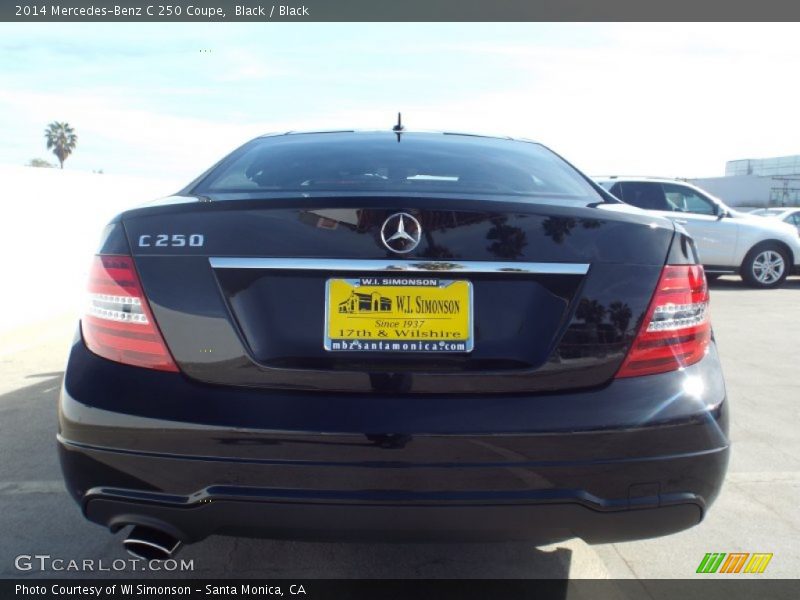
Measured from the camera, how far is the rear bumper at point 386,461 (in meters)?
1.88

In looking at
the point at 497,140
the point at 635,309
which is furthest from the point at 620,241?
the point at 497,140

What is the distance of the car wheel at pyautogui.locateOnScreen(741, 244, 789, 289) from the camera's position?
12117mm

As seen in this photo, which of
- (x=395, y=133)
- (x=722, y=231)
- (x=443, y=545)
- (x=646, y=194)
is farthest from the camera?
(x=722, y=231)

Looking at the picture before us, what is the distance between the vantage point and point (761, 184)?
5819 cm

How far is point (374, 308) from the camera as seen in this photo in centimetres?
191

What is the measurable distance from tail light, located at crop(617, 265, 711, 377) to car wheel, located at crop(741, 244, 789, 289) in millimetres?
11131

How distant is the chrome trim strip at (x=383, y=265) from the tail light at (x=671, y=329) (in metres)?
0.33

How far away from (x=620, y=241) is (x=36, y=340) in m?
6.25

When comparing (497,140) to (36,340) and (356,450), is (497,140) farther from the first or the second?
(36,340)

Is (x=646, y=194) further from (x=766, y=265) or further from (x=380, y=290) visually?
(x=380, y=290)

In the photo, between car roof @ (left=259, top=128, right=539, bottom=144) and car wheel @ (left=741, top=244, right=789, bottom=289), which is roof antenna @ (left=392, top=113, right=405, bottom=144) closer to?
car roof @ (left=259, top=128, right=539, bottom=144)

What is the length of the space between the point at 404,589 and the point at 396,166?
1.56 metres

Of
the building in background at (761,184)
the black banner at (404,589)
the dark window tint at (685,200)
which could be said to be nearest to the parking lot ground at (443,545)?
the black banner at (404,589)

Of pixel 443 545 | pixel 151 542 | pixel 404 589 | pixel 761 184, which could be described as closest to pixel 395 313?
pixel 151 542
